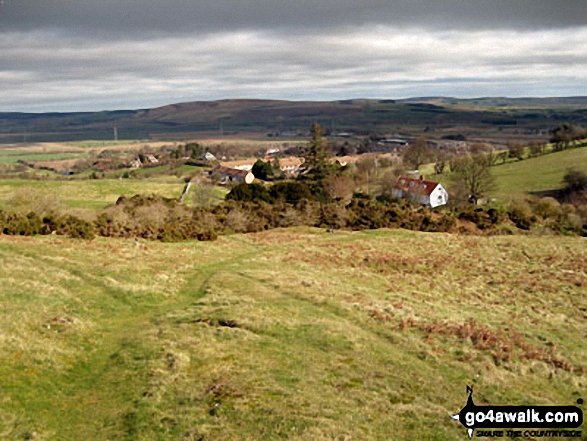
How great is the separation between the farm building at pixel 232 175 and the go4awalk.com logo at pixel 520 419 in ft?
278

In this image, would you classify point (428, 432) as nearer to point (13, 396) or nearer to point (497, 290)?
point (13, 396)

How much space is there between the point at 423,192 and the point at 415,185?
2930mm

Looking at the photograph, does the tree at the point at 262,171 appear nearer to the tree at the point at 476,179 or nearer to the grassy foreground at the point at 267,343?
the tree at the point at 476,179

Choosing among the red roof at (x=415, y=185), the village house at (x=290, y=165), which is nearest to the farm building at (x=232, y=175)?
the village house at (x=290, y=165)

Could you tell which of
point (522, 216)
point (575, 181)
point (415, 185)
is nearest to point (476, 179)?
point (415, 185)

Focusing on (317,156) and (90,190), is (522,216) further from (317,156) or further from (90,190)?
(90,190)

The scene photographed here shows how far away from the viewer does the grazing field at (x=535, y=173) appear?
6988 cm

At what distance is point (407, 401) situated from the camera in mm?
11703

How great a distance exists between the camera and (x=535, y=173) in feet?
261

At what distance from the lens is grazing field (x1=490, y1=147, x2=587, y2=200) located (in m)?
69.9

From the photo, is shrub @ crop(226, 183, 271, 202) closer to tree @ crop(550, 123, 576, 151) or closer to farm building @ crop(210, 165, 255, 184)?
farm building @ crop(210, 165, 255, 184)

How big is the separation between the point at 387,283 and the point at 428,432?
15.5 m

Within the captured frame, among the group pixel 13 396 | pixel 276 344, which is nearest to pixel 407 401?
pixel 276 344

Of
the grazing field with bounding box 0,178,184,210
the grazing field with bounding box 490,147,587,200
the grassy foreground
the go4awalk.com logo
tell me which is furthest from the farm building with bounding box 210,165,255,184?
the go4awalk.com logo
